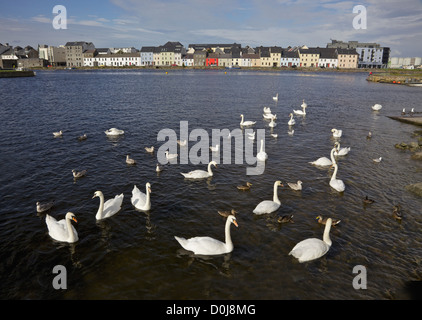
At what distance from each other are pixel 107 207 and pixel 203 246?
5232mm

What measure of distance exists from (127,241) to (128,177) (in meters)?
6.62

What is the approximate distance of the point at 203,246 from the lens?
10.3m

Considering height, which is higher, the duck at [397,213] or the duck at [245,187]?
the duck at [245,187]

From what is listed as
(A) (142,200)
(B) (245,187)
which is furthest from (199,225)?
(B) (245,187)

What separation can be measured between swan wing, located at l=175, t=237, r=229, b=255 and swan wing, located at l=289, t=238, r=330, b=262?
2580 millimetres

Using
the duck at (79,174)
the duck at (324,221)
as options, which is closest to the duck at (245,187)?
the duck at (324,221)

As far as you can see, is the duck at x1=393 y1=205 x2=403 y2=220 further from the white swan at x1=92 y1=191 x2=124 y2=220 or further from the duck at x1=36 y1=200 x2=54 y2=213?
the duck at x1=36 y1=200 x2=54 y2=213

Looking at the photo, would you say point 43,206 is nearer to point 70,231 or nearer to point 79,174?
point 70,231

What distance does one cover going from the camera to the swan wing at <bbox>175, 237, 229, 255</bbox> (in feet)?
33.7

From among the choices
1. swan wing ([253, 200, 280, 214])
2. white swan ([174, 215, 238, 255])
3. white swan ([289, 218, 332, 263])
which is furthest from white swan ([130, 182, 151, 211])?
white swan ([289, 218, 332, 263])

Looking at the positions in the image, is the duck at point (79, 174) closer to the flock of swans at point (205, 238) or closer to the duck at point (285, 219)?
the flock of swans at point (205, 238)

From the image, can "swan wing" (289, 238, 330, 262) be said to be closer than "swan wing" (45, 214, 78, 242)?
Yes

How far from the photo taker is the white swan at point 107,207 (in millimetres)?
12413

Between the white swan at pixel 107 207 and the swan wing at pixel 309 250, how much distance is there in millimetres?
8028
